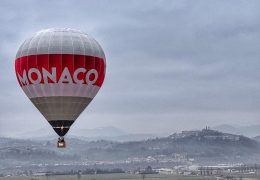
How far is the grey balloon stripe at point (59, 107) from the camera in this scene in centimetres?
7669

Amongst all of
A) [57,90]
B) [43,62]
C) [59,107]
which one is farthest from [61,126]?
[43,62]

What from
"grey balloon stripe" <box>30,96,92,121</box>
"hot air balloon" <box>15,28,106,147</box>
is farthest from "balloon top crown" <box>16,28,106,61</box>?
"grey balloon stripe" <box>30,96,92,121</box>

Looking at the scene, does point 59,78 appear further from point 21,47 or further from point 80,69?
point 21,47

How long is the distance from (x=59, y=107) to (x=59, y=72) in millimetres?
5153

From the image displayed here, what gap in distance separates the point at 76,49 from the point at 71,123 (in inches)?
429

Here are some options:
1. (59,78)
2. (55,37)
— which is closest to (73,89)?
(59,78)

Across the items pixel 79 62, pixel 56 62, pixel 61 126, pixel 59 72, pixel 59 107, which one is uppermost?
pixel 79 62

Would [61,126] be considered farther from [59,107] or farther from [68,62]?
[68,62]

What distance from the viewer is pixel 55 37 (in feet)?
254

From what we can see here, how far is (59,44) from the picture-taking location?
76750mm

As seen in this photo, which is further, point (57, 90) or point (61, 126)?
point (61, 126)

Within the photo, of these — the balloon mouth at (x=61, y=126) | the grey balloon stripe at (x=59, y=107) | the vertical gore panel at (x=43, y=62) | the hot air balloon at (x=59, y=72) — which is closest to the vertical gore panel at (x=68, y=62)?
the hot air balloon at (x=59, y=72)

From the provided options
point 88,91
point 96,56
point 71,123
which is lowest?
point 71,123

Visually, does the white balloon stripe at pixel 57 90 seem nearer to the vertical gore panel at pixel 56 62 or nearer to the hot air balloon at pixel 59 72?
the hot air balloon at pixel 59 72
